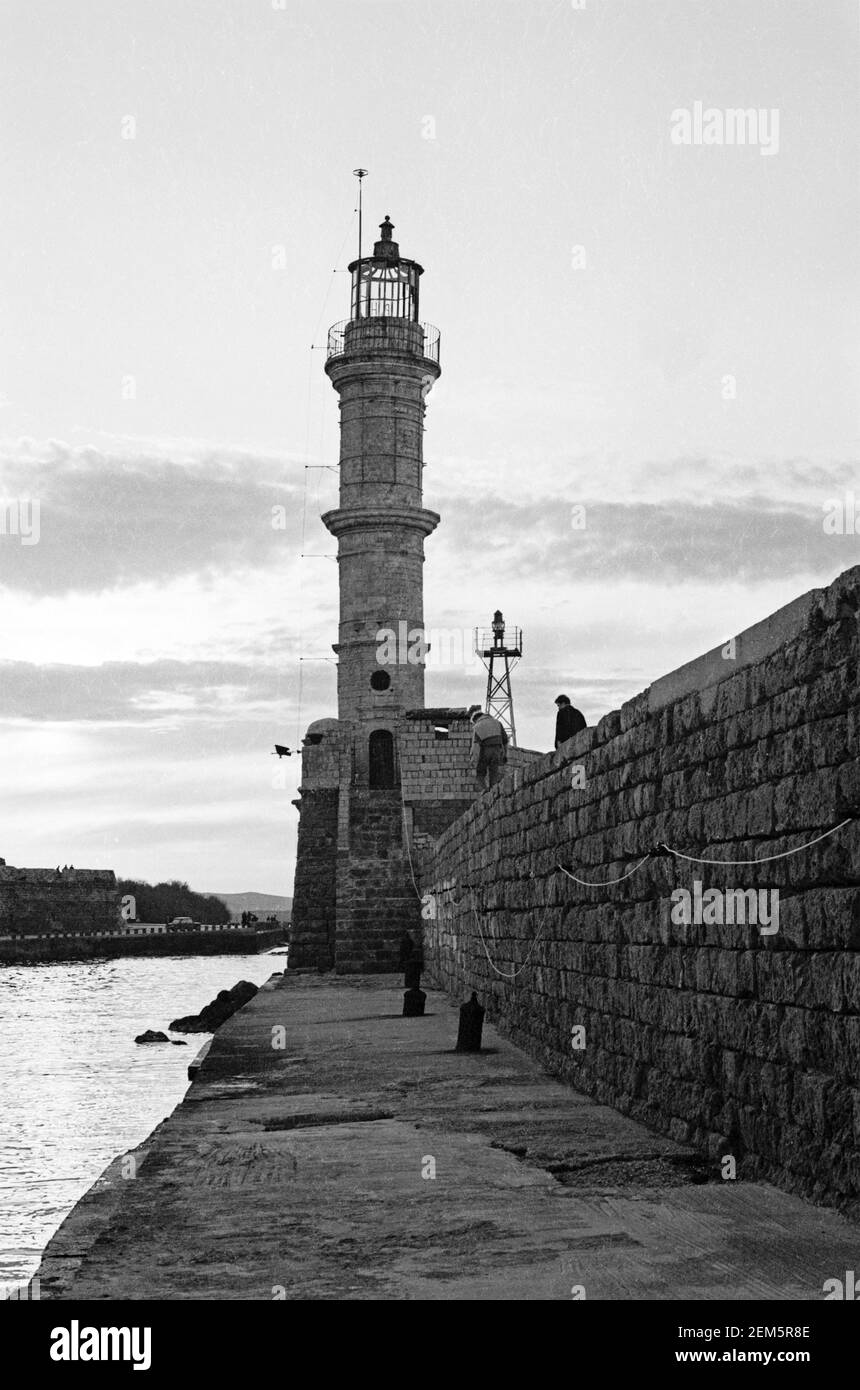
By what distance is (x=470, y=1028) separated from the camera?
1146 centimetres

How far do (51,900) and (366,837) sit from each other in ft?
137

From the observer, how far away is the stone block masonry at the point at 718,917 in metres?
5.38

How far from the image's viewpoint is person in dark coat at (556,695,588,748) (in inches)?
604

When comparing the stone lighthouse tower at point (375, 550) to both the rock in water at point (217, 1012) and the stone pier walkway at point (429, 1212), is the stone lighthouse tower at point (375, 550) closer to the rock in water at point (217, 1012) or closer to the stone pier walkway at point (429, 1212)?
the rock in water at point (217, 1012)

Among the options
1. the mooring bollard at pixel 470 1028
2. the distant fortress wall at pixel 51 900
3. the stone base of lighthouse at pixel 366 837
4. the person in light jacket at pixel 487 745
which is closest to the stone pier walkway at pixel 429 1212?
the mooring bollard at pixel 470 1028

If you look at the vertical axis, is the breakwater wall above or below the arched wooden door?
below

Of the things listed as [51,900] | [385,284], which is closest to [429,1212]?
[385,284]

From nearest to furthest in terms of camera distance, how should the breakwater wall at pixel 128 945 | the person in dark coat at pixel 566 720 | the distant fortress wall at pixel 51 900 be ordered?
the person in dark coat at pixel 566 720 → the breakwater wall at pixel 128 945 → the distant fortress wall at pixel 51 900

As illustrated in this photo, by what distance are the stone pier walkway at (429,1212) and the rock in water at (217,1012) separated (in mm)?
18334

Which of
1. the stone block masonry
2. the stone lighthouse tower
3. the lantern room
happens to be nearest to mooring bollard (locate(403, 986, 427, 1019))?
the stone block masonry

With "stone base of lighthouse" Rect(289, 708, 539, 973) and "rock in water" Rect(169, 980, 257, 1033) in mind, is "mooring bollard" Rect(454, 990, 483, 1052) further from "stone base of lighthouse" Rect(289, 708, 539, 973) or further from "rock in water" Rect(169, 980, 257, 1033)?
"rock in water" Rect(169, 980, 257, 1033)

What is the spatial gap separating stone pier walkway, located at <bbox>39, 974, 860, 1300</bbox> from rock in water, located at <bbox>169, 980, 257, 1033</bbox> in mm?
18334
